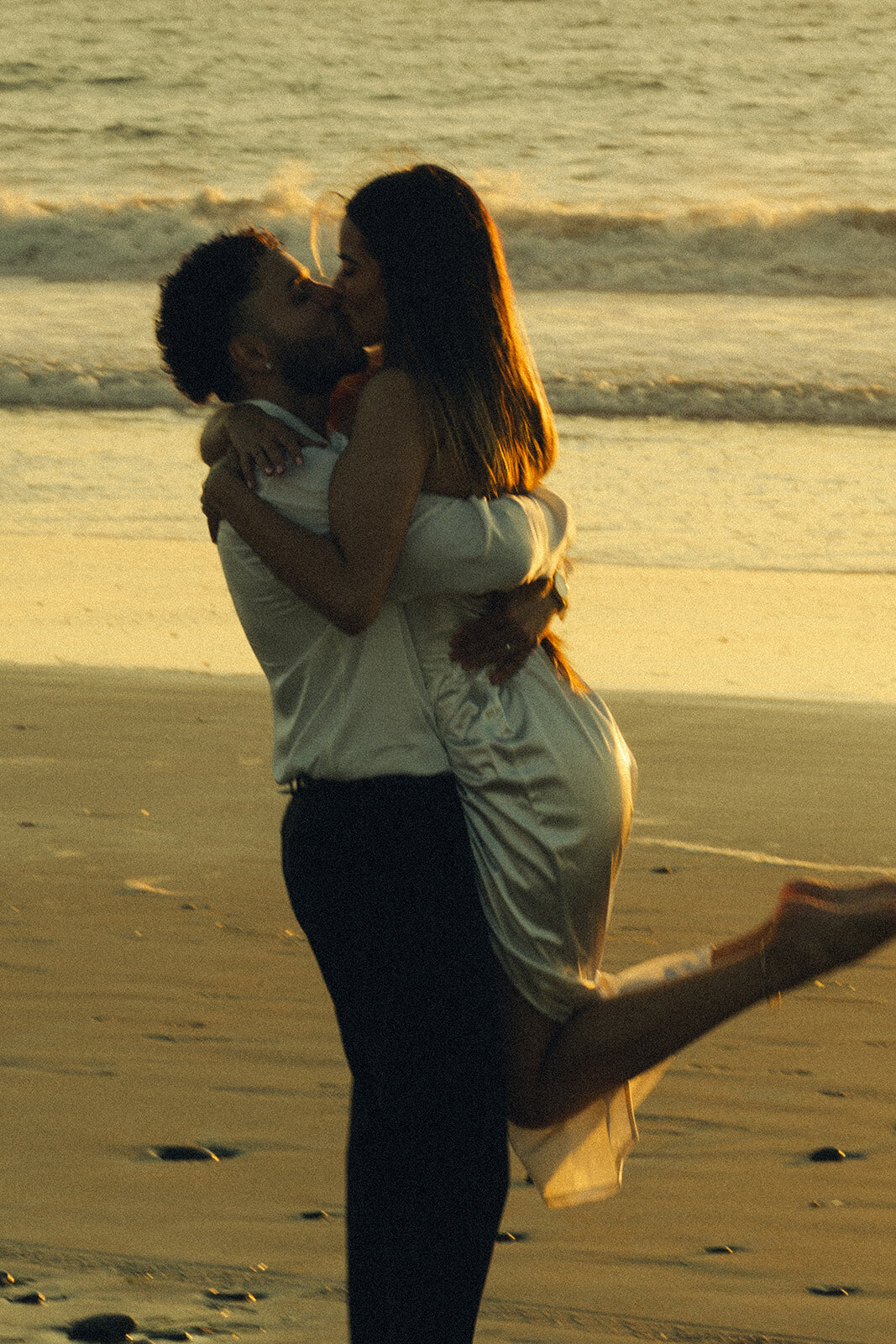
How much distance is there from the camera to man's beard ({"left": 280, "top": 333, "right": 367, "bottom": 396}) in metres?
2.36

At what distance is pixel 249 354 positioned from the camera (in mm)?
2377

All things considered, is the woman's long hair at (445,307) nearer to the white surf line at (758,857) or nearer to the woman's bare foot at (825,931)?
the woman's bare foot at (825,931)

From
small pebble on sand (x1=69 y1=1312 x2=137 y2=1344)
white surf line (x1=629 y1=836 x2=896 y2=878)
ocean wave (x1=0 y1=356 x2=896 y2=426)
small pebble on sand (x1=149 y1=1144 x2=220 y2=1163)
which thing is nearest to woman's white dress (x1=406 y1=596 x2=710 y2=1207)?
small pebble on sand (x1=69 y1=1312 x2=137 y2=1344)

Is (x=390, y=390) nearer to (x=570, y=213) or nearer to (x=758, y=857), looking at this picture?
(x=758, y=857)

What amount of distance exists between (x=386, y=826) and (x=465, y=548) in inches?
14.3

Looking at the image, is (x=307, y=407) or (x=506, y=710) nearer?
(x=506, y=710)

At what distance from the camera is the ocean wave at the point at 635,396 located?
582 inches

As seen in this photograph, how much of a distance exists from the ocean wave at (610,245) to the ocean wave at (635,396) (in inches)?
270

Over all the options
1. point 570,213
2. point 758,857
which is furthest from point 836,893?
point 570,213

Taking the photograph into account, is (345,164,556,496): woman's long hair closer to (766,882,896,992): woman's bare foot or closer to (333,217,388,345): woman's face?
(333,217,388,345): woman's face

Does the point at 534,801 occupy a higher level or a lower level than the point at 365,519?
lower

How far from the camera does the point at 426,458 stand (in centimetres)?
A: 221

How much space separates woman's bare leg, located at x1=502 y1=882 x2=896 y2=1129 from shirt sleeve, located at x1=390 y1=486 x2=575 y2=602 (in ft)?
1.75

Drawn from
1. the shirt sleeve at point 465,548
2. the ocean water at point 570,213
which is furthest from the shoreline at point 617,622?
the shirt sleeve at point 465,548
